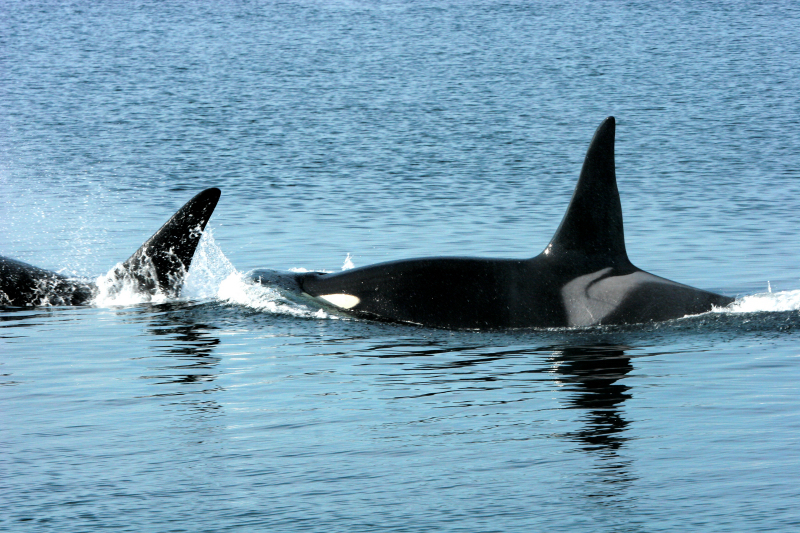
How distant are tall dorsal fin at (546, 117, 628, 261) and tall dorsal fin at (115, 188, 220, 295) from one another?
168 inches

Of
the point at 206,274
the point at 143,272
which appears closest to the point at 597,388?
the point at 143,272

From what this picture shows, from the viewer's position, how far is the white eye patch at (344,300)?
14875 millimetres

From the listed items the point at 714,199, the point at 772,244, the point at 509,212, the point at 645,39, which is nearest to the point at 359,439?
the point at 772,244

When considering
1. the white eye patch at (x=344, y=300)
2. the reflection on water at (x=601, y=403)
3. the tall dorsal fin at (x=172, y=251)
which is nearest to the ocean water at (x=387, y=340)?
the reflection on water at (x=601, y=403)

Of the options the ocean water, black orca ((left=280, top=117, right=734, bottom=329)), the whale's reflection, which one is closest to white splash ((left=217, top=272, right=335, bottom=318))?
the ocean water

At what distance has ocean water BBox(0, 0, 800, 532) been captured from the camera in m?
8.76

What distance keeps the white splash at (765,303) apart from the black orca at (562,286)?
0.34m

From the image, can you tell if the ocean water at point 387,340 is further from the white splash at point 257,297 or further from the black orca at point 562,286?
the black orca at point 562,286

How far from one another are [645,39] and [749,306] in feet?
213

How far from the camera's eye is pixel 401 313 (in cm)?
1458

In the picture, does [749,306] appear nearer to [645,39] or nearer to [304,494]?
[304,494]

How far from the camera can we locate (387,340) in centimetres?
1386

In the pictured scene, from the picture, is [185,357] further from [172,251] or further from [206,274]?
[206,274]

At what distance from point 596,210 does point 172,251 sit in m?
5.32
